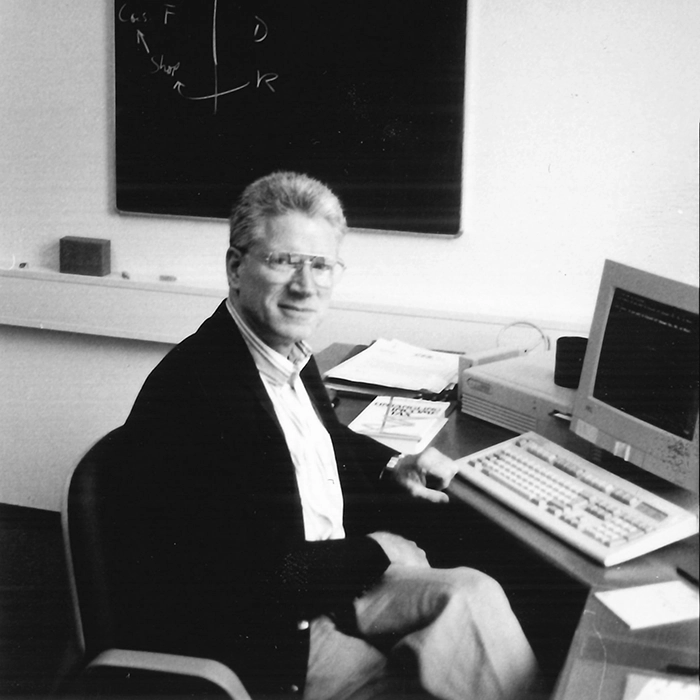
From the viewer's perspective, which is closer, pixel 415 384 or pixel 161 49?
pixel 415 384

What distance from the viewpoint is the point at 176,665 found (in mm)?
1054

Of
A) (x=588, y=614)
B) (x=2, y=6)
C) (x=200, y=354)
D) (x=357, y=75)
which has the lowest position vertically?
(x=588, y=614)

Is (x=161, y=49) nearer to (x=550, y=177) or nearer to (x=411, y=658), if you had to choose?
(x=550, y=177)

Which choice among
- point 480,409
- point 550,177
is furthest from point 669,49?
point 480,409

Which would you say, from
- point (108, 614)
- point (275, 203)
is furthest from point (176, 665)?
point (275, 203)

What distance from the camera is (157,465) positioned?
3.95 feet

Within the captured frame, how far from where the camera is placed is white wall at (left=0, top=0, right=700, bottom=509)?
6.96 ft

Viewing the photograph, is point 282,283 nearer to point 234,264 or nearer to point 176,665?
point 234,264

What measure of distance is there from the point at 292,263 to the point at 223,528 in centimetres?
47

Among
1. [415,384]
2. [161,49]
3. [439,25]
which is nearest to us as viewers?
[415,384]

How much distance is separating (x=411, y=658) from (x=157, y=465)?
0.52m

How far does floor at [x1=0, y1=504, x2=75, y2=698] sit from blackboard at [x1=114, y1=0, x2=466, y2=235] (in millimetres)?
1215

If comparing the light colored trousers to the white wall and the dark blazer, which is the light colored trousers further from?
the white wall

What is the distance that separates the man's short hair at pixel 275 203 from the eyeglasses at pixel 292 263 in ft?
0.13
